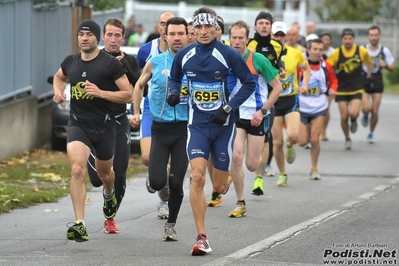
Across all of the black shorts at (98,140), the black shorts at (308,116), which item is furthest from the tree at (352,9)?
the black shorts at (98,140)

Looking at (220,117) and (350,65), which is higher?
(220,117)

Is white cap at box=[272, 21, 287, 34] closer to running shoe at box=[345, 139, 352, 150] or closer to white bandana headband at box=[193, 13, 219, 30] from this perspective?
white bandana headband at box=[193, 13, 219, 30]

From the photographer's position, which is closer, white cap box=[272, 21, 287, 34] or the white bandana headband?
the white bandana headband

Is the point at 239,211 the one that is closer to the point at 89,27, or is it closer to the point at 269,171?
the point at 89,27

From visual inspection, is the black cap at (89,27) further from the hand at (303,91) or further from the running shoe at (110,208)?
the hand at (303,91)

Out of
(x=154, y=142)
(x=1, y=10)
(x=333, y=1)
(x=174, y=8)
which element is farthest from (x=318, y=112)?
(x=333, y=1)

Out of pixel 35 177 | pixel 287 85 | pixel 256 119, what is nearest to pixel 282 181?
pixel 287 85

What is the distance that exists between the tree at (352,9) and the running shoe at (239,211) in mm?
46417

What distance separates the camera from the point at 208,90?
383 inches

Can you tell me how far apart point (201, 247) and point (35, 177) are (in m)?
6.48

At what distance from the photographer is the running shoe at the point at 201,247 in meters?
9.12

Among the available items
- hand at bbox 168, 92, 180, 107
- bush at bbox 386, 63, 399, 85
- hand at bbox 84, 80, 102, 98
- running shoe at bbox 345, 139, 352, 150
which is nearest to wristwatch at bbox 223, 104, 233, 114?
hand at bbox 168, 92, 180, 107

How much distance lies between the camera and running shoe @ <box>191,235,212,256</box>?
9125 mm

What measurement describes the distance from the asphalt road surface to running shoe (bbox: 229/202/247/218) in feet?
0.32
